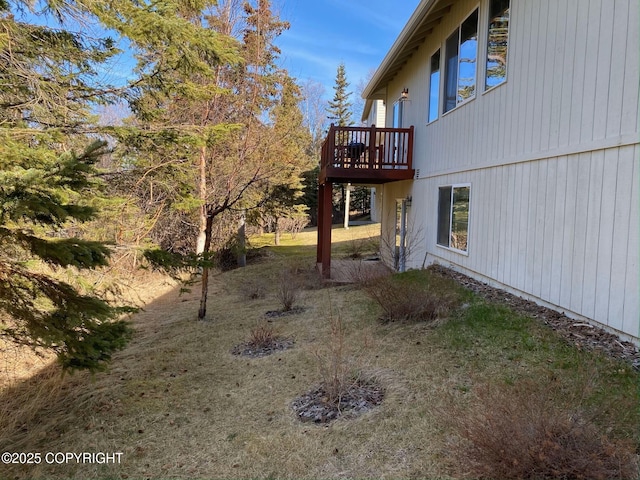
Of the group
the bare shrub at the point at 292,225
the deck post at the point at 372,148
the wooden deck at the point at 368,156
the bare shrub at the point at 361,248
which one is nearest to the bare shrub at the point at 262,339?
the wooden deck at the point at 368,156

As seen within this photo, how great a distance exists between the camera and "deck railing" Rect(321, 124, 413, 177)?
994cm

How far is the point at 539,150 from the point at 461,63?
11.3ft

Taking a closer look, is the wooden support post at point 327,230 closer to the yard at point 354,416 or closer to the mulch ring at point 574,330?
the yard at point 354,416

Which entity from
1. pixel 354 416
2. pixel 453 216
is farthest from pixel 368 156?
pixel 354 416

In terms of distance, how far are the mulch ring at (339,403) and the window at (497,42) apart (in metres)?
4.93

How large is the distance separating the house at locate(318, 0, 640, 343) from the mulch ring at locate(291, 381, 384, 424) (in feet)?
7.75

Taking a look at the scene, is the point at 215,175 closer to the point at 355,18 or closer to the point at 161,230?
the point at 161,230

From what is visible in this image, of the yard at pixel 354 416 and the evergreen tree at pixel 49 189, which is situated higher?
the evergreen tree at pixel 49 189

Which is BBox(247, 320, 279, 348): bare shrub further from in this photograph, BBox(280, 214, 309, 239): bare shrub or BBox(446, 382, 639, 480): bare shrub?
BBox(280, 214, 309, 239): bare shrub

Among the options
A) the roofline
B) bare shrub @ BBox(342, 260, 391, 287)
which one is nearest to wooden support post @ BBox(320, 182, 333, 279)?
bare shrub @ BBox(342, 260, 391, 287)

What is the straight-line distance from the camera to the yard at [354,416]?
2576 millimetres

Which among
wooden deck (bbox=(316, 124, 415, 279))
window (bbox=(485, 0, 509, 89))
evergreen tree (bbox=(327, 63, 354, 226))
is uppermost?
evergreen tree (bbox=(327, 63, 354, 226))

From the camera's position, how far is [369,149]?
10.0 m

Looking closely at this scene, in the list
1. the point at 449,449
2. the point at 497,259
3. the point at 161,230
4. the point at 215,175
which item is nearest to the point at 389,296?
the point at 497,259
